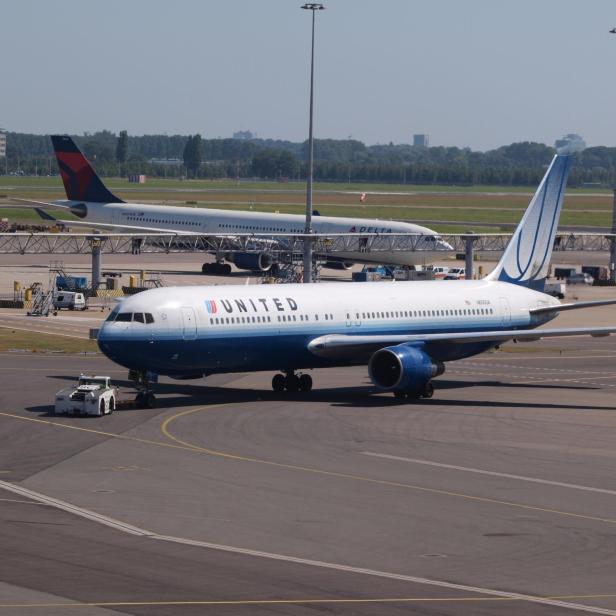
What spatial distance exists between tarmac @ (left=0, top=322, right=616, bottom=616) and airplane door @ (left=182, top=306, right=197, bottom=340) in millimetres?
3099

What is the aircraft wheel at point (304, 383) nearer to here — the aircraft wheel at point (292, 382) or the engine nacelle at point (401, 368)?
the aircraft wheel at point (292, 382)

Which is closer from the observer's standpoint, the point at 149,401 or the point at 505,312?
the point at 149,401

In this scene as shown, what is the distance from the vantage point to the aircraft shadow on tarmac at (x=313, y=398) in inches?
2328

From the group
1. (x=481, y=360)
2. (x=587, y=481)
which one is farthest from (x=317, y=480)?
(x=481, y=360)

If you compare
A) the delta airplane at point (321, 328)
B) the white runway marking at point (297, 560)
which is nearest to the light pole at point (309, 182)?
the delta airplane at point (321, 328)

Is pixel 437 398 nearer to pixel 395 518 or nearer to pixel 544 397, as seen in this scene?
pixel 544 397

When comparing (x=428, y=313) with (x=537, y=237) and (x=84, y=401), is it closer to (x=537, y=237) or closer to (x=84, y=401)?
(x=537, y=237)

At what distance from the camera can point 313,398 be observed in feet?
201

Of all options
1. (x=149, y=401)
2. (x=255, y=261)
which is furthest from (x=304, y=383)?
(x=255, y=261)

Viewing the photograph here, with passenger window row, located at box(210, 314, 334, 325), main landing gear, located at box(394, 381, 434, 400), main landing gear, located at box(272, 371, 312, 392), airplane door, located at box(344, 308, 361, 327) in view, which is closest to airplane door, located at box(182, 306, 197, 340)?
passenger window row, located at box(210, 314, 334, 325)

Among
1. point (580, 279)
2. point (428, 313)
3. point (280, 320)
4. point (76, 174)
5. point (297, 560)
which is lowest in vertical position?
point (580, 279)

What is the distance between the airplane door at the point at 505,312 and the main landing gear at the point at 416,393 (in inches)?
320

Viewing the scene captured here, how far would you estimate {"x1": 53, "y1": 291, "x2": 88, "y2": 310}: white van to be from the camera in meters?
99.7

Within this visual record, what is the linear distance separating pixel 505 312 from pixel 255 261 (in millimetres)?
59389
